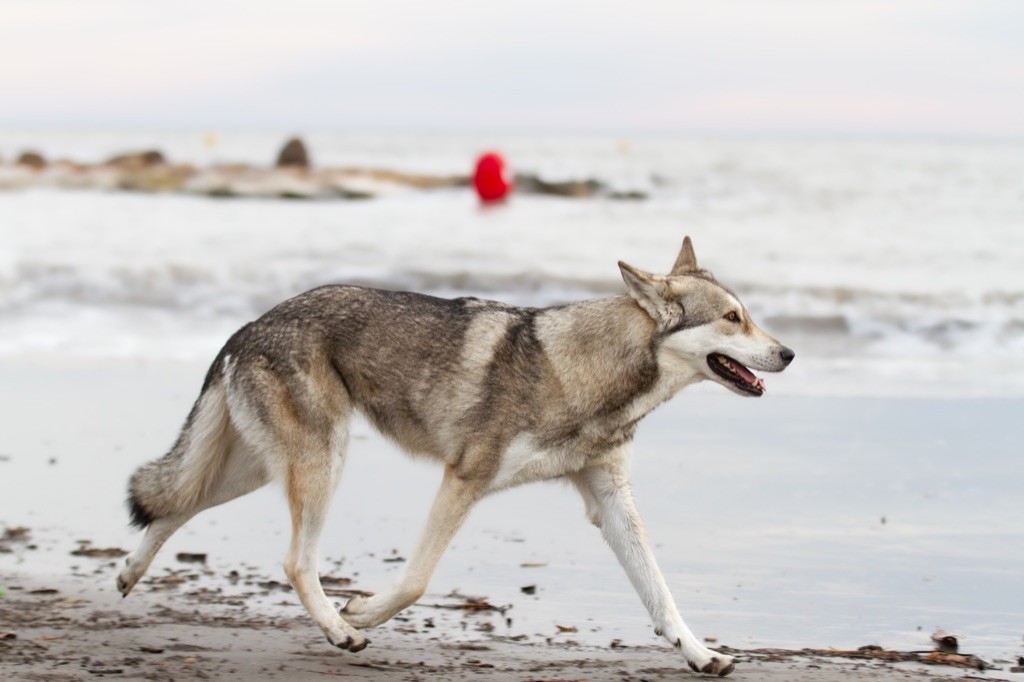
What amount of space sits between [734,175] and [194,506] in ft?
125

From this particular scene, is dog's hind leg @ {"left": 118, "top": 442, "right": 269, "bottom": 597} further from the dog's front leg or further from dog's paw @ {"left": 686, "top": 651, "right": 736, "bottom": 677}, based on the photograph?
dog's paw @ {"left": 686, "top": 651, "right": 736, "bottom": 677}

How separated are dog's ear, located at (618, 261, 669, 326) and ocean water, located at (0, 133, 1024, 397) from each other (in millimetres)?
5301

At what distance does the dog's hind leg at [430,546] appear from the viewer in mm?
4691

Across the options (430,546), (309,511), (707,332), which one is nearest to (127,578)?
(309,511)

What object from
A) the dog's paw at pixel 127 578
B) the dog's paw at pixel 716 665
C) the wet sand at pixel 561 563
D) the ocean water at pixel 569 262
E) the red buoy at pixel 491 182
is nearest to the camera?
the dog's paw at pixel 716 665

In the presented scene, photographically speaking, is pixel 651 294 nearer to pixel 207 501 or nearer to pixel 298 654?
pixel 298 654

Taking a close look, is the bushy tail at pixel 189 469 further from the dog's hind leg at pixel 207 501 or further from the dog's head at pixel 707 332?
the dog's head at pixel 707 332

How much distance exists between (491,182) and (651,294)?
1133 inches

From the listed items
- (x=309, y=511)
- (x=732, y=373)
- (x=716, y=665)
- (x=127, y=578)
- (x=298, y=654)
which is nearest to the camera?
(x=716, y=665)

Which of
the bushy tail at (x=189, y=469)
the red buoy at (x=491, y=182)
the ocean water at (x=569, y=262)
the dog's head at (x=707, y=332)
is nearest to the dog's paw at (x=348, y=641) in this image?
the bushy tail at (x=189, y=469)

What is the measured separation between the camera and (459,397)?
4.86m

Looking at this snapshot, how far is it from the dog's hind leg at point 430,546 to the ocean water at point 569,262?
555 centimetres

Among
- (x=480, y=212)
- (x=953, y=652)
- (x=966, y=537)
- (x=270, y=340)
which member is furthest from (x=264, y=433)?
(x=480, y=212)

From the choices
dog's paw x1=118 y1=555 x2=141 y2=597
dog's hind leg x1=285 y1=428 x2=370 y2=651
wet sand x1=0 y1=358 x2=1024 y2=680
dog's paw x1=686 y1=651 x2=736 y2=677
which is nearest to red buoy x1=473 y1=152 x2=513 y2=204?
wet sand x1=0 y1=358 x2=1024 y2=680
